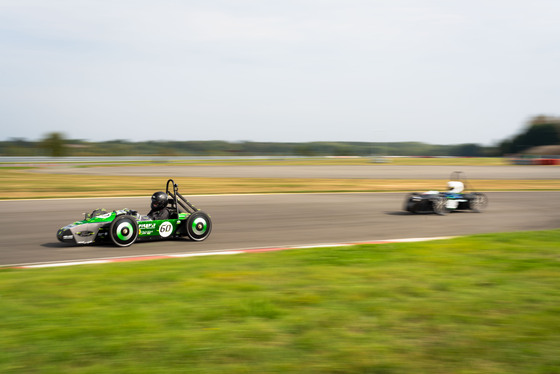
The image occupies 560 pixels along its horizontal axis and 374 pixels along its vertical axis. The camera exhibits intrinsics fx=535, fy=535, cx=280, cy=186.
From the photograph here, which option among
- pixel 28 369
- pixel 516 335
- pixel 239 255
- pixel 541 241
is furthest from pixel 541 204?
pixel 28 369

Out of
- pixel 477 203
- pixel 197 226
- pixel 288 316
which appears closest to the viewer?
pixel 288 316

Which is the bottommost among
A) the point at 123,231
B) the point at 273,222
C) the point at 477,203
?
the point at 273,222

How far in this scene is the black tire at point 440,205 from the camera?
46.6 ft

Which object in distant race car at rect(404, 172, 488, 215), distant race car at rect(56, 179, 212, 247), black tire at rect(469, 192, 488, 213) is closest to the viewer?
distant race car at rect(56, 179, 212, 247)

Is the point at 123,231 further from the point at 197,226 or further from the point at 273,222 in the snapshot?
the point at 273,222

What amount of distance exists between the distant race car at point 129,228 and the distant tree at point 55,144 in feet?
211

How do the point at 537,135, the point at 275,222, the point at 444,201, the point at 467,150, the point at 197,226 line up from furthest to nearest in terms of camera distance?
1. the point at 467,150
2. the point at 537,135
3. the point at 444,201
4. the point at 275,222
5. the point at 197,226

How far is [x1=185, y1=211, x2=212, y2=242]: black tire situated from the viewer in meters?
9.77

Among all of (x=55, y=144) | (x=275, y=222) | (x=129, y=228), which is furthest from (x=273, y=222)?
(x=55, y=144)

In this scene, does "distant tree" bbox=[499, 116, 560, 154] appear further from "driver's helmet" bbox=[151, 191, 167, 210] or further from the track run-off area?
"driver's helmet" bbox=[151, 191, 167, 210]

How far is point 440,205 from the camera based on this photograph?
46.8ft

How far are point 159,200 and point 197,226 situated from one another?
0.84 metres

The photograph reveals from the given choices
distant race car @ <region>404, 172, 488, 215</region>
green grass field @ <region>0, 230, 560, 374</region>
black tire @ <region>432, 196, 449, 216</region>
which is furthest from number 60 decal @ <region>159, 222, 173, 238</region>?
black tire @ <region>432, 196, 449, 216</region>

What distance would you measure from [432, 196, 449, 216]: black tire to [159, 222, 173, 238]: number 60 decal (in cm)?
753
